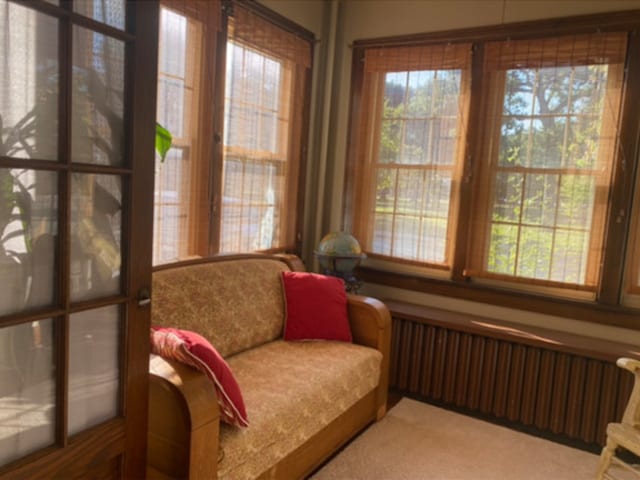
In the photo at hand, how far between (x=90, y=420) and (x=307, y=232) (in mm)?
2714

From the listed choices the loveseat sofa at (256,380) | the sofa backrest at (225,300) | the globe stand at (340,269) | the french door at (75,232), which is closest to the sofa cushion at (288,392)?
the loveseat sofa at (256,380)

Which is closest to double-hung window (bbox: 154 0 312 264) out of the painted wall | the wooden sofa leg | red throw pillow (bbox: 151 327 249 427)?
the painted wall

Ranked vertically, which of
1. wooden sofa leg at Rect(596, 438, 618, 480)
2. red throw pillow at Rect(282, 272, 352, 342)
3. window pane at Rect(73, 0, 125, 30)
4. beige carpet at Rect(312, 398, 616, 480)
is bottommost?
beige carpet at Rect(312, 398, 616, 480)

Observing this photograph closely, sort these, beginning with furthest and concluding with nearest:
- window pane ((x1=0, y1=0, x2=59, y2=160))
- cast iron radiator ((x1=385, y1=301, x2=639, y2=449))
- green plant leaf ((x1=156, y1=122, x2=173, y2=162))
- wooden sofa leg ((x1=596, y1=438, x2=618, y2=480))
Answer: cast iron radiator ((x1=385, y1=301, x2=639, y2=449))
wooden sofa leg ((x1=596, y1=438, x2=618, y2=480))
green plant leaf ((x1=156, y1=122, x2=173, y2=162))
window pane ((x1=0, y1=0, x2=59, y2=160))

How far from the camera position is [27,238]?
1.22 m

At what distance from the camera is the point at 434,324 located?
321 centimetres

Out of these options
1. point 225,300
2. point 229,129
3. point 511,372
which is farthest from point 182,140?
point 511,372

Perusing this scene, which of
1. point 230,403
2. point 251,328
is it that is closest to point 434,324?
point 251,328

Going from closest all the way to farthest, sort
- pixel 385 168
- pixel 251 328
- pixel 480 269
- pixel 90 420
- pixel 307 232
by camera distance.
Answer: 1. pixel 90 420
2. pixel 251 328
3. pixel 480 269
4. pixel 385 168
5. pixel 307 232

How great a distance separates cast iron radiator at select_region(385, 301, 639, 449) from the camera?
2.77 meters

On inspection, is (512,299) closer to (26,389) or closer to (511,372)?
(511,372)

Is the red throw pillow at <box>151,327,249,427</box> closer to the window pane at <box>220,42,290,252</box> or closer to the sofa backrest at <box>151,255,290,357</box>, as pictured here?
the sofa backrest at <box>151,255,290,357</box>

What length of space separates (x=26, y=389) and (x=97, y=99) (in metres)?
0.76

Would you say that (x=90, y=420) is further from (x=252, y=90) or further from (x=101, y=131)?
(x=252, y=90)
